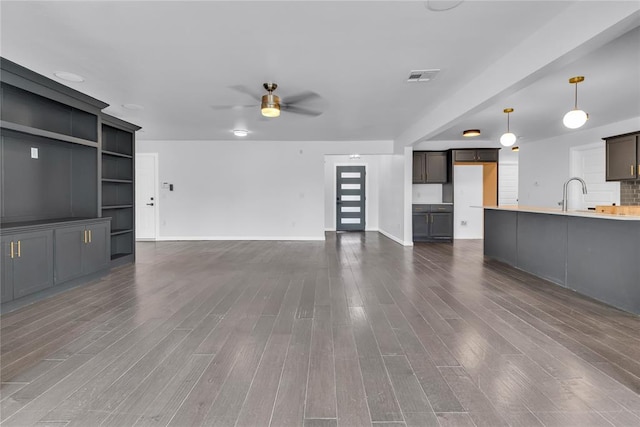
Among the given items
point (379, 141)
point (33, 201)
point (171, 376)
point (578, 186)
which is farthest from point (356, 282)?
point (578, 186)

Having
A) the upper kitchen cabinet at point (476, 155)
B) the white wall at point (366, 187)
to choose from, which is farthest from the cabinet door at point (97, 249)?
the upper kitchen cabinet at point (476, 155)

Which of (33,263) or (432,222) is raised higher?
(432,222)

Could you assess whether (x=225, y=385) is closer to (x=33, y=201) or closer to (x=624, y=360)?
(x=624, y=360)

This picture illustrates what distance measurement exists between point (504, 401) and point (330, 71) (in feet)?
10.9

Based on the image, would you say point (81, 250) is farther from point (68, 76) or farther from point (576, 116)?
point (576, 116)

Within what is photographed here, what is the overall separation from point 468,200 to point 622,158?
10.4 feet

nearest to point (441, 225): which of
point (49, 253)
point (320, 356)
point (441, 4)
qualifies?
point (441, 4)

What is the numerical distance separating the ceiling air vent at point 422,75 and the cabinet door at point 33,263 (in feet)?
14.5

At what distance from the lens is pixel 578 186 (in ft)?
22.4

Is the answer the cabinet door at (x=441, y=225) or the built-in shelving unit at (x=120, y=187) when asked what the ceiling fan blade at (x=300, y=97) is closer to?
the built-in shelving unit at (x=120, y=187)

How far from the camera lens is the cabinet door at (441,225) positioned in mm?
7848

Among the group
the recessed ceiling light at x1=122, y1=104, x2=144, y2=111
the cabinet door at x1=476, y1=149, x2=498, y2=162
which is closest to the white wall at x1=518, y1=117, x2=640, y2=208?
the cabinet door at x1=476, y1=149, x2=498, y2=162

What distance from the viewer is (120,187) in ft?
18.1

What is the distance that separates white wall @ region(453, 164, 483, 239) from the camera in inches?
327
